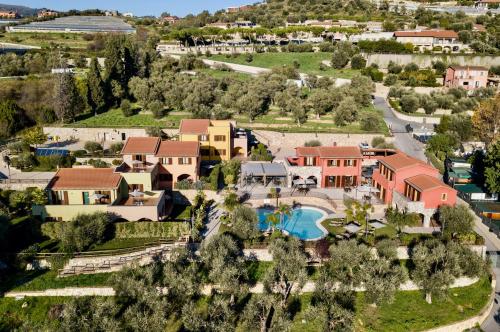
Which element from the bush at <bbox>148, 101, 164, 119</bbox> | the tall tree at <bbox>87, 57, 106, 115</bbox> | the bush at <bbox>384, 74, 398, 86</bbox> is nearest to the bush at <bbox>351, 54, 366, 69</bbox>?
the bush at <bbox>384, 74, 398, 86</bbox>

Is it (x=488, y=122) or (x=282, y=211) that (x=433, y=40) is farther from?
(x=282, y=211)

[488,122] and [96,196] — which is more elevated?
[488,122]

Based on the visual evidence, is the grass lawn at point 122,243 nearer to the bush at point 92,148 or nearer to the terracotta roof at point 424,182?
the terracotta roof at point 424,182

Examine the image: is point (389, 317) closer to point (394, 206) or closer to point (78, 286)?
point (394, 206)

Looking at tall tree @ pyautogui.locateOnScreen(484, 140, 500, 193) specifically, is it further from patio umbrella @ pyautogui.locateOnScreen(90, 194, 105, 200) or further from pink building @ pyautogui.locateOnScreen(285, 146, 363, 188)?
patio umbrella @ pyautogui.locateOnScreen(90, 194, 105, 200)

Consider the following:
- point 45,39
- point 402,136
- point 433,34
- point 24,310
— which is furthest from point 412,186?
point 45,39
